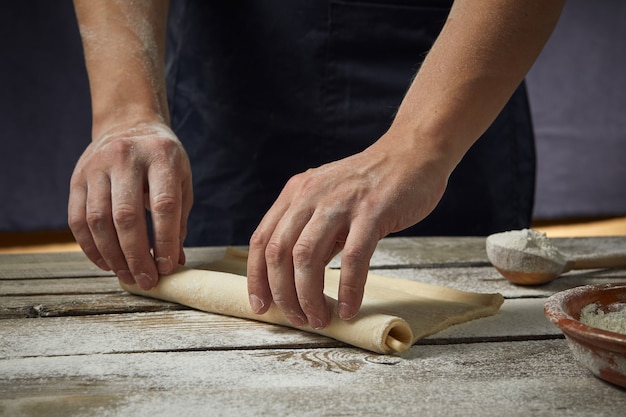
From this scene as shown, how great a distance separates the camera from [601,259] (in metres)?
1.25

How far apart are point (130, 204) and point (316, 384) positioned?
459 mm

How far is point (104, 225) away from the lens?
113 cm

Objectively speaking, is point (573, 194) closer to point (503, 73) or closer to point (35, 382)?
point (503, 73)

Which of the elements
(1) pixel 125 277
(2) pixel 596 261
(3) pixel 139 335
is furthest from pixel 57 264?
(2) pixel 596 261

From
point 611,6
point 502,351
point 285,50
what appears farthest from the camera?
point 611,6

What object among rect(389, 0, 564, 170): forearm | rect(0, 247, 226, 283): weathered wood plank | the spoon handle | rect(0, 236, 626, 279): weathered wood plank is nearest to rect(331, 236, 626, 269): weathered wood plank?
rect(0, 236, 626, 279): weathered wood plank

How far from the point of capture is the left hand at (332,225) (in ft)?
3.01

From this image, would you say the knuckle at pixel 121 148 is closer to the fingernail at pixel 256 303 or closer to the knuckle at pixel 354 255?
the fingernail at pixel 256 303

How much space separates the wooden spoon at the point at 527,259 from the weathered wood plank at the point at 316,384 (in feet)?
0.82

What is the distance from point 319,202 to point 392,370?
0.22 metres

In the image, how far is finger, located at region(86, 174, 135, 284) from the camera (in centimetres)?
113

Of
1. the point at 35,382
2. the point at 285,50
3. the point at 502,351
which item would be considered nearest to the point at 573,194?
the point at 285,50

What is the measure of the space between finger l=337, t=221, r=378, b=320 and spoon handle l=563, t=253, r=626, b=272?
17.3 inches

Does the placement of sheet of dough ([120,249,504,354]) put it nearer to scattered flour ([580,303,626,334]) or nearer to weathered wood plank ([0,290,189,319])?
weathered wood plank ([0,290,189,319])
